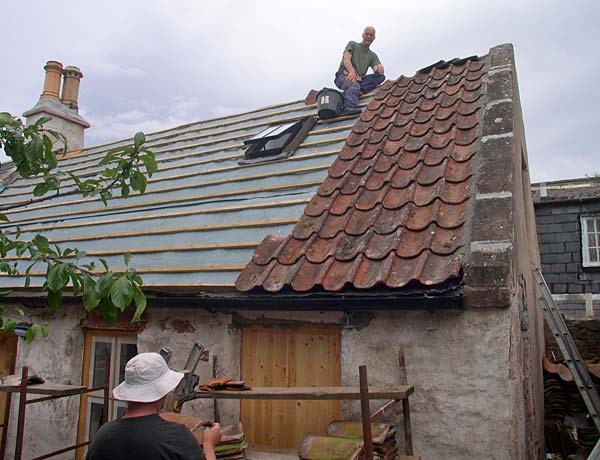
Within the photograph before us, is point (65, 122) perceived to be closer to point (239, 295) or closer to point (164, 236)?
point (164, 236)

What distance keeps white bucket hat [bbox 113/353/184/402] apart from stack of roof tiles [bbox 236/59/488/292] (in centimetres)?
196

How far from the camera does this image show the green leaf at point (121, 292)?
8.88ft

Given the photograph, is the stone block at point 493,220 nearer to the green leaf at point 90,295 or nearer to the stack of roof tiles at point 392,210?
the stack of roof tiles at point 392,210

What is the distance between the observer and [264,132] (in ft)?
26.4

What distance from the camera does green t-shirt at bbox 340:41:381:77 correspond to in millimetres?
9016

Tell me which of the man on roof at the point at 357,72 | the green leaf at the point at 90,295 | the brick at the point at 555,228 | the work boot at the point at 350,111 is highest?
the man on roof at the point at 357,72

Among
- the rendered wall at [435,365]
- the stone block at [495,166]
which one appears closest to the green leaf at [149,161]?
the rendered wall at [435,365]

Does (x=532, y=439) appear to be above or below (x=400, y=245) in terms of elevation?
below

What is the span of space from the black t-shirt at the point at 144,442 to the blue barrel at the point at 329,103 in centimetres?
617

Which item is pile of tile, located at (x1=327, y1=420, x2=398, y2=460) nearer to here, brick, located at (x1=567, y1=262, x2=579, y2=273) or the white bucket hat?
the white bucket hat

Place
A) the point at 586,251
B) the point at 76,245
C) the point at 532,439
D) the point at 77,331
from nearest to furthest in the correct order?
the point at 532,439 → the point at 77,331 → the point at 76,245 → the point at 586,251

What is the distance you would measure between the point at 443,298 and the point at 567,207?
11117 mm

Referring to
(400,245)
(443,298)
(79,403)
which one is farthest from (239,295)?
(79,403)

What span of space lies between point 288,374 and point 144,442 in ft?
8.53
